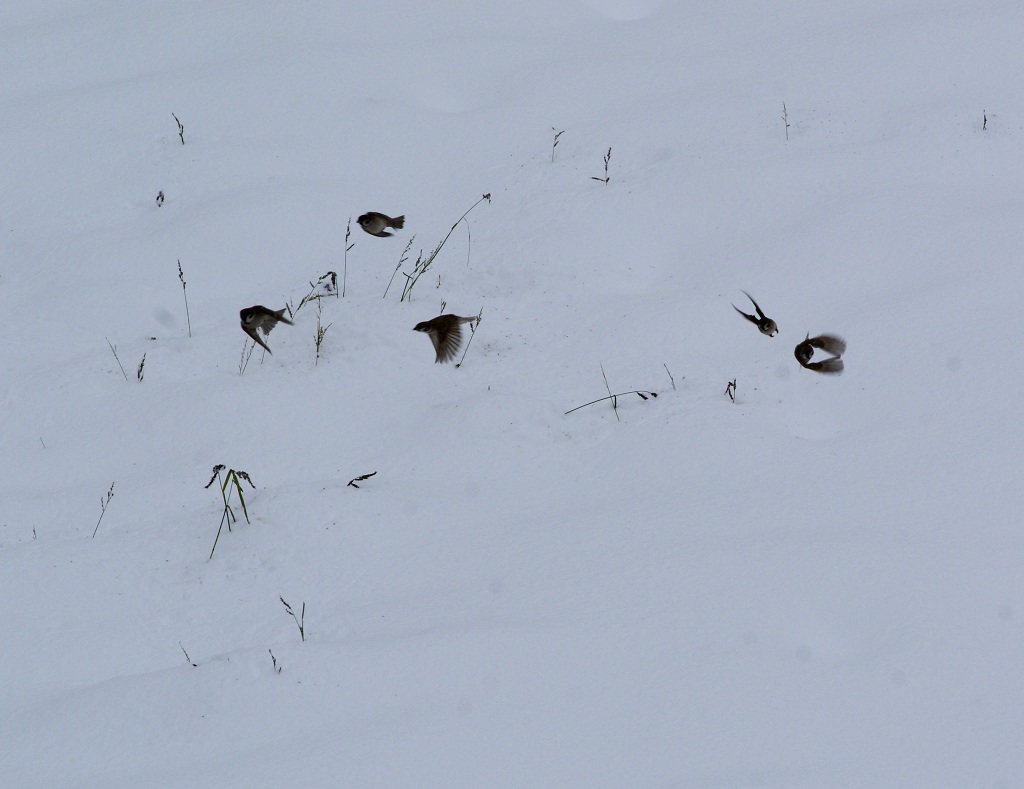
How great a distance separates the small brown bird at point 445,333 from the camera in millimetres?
2592

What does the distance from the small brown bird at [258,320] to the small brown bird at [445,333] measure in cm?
38

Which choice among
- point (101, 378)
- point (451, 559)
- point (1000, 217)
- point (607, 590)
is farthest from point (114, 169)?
point (1000, 217)

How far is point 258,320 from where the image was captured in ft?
8.63

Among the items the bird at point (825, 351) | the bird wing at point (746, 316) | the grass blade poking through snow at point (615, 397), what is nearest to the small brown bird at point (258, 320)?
the grass blade poking through snow at point (615, 397)

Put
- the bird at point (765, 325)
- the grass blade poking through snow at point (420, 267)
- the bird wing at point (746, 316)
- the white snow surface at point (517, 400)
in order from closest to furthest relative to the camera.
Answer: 1. the white snow surface at point (517, 400)
2. the bird wing at point (746, 316)
3. the bird at point (765, 325)
4. the grass blade poking through snow at point (420, 267)

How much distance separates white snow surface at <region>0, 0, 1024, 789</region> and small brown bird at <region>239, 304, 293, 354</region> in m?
0.10

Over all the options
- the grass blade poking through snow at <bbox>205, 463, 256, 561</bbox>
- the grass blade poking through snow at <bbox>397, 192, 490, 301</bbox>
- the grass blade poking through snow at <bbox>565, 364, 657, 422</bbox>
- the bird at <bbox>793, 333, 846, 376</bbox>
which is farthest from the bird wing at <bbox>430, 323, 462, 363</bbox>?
the bird at <bbox>793, 333, 846, 376</bbox>

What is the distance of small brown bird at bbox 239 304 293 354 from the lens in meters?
A: 2.58

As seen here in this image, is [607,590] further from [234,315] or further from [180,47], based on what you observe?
[180,47]

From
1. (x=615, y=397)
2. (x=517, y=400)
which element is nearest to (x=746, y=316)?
(x=615, y=397)

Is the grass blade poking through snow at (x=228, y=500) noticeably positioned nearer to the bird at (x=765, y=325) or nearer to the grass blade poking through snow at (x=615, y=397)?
the grass blade poking through snow at (x=615, y=397)

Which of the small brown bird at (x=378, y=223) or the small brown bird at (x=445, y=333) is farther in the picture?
the small brown bird at (x=378, y=223)

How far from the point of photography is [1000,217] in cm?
286

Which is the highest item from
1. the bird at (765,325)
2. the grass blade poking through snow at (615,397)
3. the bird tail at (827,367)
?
the bird at (765,325)
